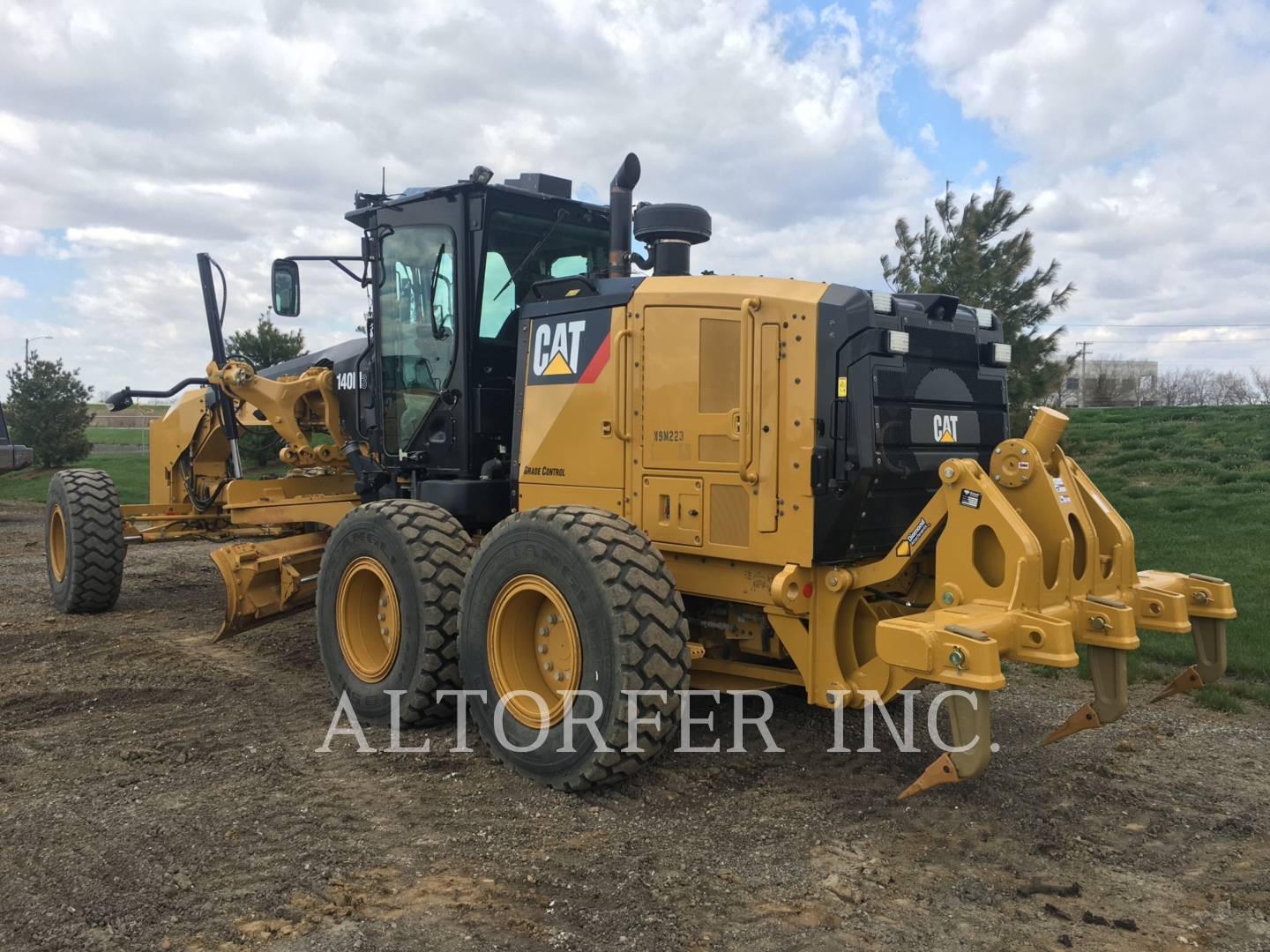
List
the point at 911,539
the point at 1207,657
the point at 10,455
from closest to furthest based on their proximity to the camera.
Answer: the point at 911,539
the point at 1207,657
the point at 10,455

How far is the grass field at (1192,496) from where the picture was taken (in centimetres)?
725

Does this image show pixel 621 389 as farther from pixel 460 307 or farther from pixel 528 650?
pixel 460 307

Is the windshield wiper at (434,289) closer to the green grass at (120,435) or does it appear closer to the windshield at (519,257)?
the windshield at (519,257)

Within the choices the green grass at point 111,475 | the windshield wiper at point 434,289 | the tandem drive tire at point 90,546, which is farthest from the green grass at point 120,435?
the windshield wiper at point 434,289

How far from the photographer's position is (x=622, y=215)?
18.2ft

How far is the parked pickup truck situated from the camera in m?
17.1

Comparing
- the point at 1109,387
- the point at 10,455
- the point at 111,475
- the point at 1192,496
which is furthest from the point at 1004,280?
the point at 1109,387

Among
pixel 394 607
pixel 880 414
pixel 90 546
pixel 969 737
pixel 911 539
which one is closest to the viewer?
pixel 969 737

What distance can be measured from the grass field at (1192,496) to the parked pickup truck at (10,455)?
248 centimetres

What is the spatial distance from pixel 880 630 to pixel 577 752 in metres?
1.45

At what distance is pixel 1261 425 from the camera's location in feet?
56.9

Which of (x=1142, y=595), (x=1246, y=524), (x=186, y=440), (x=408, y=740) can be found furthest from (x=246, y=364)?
(x=1246, y=524)

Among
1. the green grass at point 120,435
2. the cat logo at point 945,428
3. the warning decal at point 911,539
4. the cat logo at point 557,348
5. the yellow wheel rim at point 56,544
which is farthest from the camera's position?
the green grass at point 120,435

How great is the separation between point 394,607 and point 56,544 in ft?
18.3
